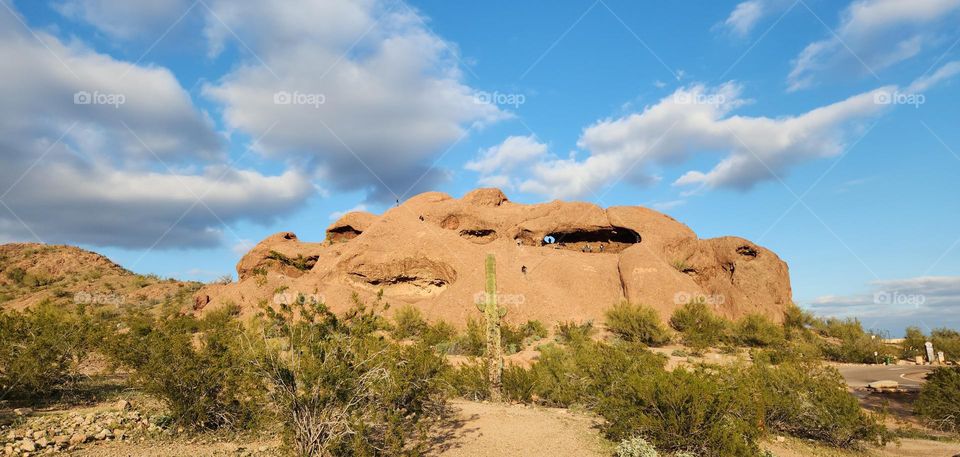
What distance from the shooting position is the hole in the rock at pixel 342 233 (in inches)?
1592

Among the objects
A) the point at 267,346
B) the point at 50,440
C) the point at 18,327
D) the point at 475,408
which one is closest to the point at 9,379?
the point at 18,327

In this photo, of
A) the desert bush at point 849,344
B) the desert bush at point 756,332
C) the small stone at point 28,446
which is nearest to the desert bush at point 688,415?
the small stone at point 28,446

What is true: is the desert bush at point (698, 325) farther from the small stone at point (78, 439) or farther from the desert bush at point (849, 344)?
the small stone at point (78, 439)

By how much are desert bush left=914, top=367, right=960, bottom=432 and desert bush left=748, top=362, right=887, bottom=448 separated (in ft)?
10.6

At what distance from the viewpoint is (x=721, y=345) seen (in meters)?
26.0

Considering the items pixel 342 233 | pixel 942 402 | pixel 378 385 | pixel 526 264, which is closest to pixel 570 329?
pixel 526 264

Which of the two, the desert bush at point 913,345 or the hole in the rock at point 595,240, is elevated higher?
the hole in the rock at point 595,240

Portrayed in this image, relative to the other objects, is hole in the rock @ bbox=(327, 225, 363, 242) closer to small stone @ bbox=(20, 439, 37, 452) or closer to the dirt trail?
the dirt trail

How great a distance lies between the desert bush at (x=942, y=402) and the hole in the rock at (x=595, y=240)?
23.0m

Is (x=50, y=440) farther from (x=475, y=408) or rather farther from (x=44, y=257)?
(x=44, y=257)

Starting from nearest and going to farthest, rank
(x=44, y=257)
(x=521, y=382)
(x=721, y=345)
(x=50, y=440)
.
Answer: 1. (x=50, y=440)
2. (x=521, y=382)
3. (x=721, y=345)
4. (x=44, y=257)

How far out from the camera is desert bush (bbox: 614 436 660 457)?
26.6 feet

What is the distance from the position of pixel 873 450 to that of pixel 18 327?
21.1m

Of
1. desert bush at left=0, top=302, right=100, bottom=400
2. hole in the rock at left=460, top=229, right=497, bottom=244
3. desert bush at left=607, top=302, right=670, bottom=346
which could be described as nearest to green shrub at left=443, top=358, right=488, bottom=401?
desert bush at left=0, top=302, right=100, bottom=400
